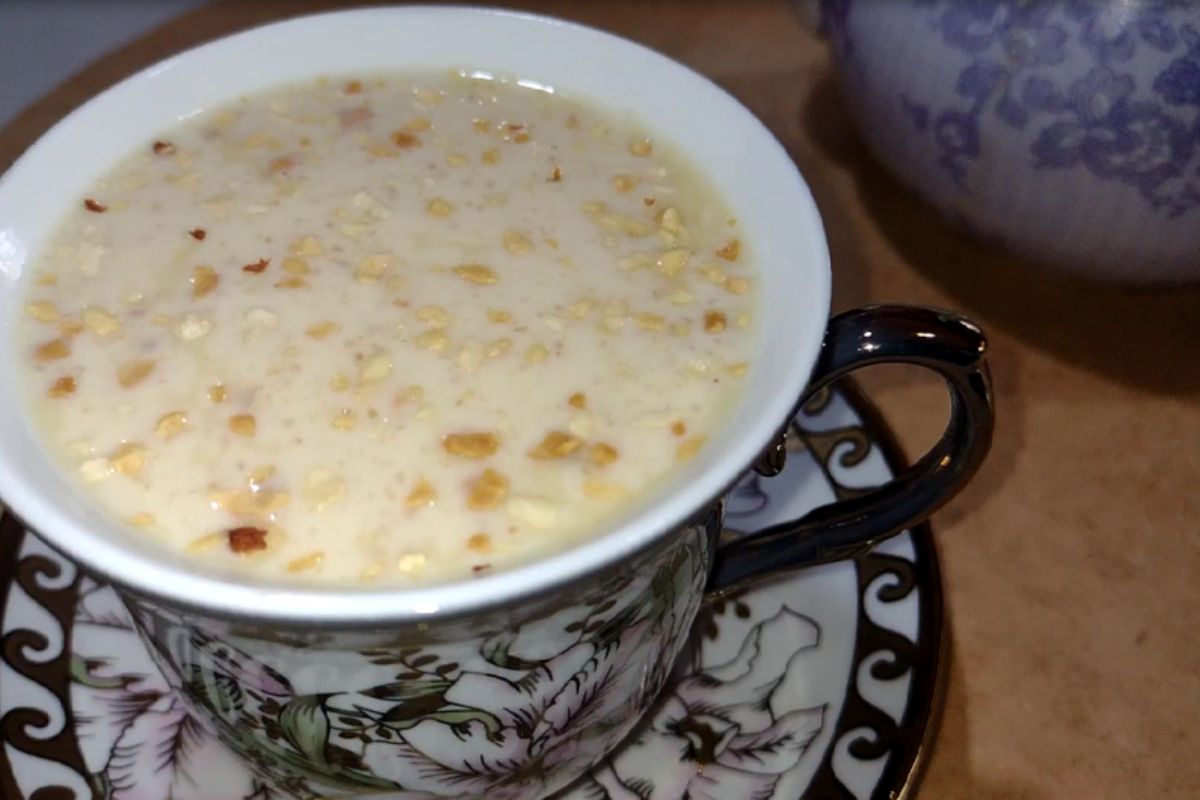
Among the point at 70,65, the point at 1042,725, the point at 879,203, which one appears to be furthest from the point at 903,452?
the point at 70,65

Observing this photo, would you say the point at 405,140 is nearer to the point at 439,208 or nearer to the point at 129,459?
the point at 439,208

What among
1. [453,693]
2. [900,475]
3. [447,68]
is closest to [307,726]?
[453,693]

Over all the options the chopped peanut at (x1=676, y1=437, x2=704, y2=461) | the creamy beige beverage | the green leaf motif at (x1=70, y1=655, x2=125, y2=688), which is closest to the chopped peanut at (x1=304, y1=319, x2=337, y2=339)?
the creamy beige beverage

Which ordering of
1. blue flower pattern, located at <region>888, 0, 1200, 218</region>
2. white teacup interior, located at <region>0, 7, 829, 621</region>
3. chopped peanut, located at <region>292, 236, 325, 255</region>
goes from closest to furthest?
white teacup interior, located at <region>0, 7, 829, 621</region>
chopped peanut, located at <region>292, 236, 325, 255</region>
blue flower pattern, located at <region>888, 0, 1200, 218</region>

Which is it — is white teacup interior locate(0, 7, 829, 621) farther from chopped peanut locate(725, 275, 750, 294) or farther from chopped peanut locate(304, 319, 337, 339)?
chopped peanut locate(304, 319, 337, 339)

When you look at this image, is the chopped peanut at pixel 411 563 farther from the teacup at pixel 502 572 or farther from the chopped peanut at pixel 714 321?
the chopped peanut at pixel 714 321

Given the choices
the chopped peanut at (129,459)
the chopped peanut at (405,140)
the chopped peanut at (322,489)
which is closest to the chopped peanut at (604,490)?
the chopped peanut at (322,489)
